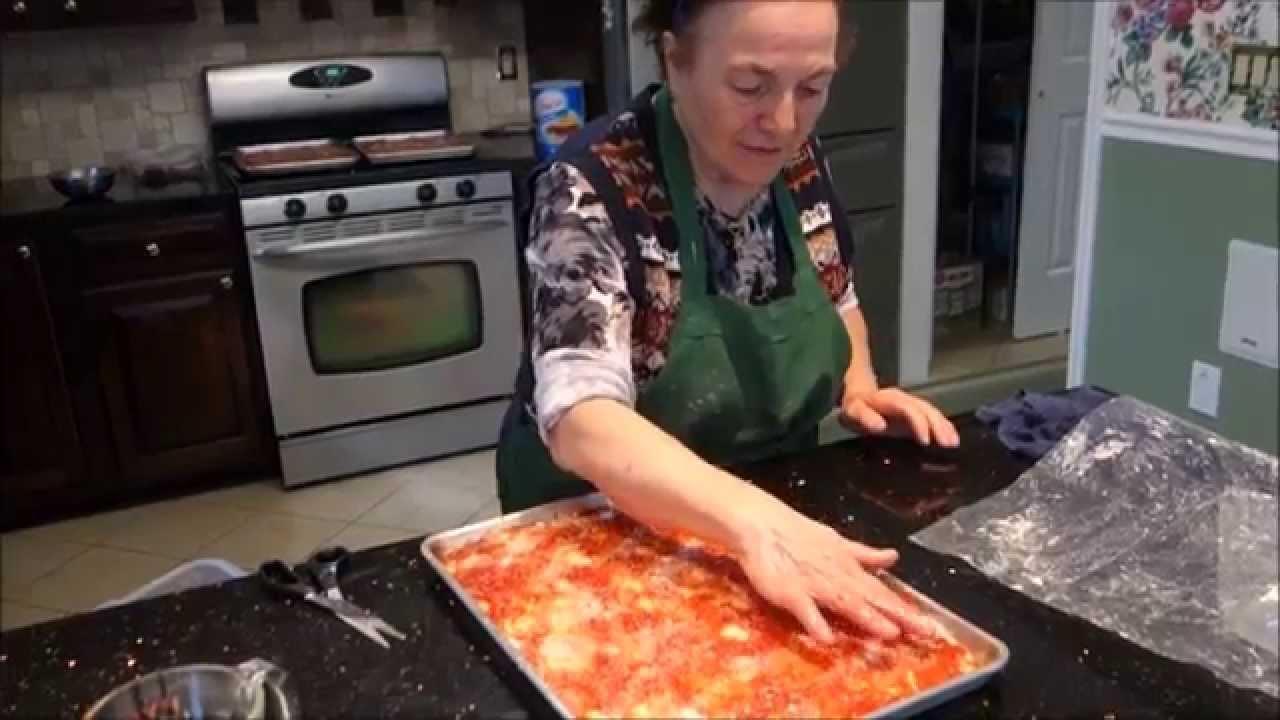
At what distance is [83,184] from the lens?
2.87 meters

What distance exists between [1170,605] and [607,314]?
55 cm

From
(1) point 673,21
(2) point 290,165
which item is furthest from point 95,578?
(1) point 673,21

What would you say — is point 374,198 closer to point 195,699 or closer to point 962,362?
point 962,362

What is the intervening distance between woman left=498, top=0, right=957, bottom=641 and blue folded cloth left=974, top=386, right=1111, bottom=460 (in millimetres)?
71

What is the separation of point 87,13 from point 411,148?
2.80 ft

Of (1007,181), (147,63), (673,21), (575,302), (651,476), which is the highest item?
(673,21)

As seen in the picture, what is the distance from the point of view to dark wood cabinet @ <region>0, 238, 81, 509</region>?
9.13 ft

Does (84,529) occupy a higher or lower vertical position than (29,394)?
lower

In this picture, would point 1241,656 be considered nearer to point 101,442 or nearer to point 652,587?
point 652,587

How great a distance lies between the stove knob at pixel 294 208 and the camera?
2939mm

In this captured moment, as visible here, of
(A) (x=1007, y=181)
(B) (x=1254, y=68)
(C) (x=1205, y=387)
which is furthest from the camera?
(A) (x=1007, y=181)

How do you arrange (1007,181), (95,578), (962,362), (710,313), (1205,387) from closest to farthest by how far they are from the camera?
1. (710,313)
2. (1205,387)
3. (95,578)
4. (962,362)
5. (1007,181)

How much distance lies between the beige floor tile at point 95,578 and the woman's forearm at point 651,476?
78.7 inches

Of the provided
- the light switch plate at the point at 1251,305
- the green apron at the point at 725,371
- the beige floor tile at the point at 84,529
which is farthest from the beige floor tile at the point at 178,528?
the light switch plate at the point at 1251,305
